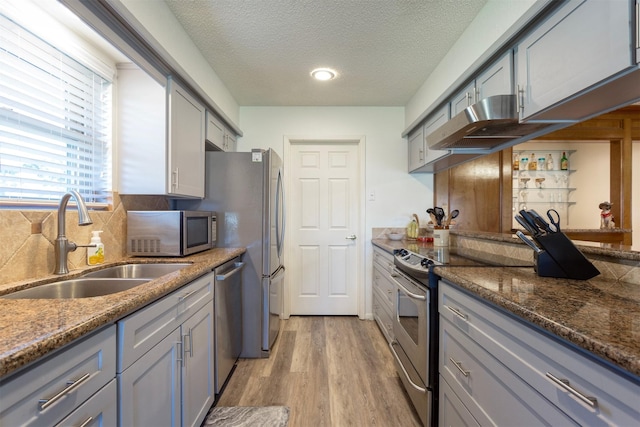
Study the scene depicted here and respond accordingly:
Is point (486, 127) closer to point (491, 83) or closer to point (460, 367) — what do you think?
point (491, 83)

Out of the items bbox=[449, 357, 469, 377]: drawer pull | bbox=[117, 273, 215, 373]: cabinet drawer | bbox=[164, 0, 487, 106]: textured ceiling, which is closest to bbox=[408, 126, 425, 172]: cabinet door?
bbox=[164, 0, 487, 106]: textured ceiling

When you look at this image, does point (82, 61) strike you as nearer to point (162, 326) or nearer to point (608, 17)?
point (162, 326)

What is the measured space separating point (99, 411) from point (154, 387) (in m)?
0.31

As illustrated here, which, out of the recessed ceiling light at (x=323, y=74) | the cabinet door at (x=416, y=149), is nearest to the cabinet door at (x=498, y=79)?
the cabinet door at (x=416, y=149)

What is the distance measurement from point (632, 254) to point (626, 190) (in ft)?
7.50

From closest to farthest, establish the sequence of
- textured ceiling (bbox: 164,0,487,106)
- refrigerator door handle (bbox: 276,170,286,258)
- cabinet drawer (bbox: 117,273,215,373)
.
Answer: cabinet drawer (bbox: 117,273,215,373) → textured ceiling (bbox: 164,0,487,106) → refrigerator door handle (bbox: 276,170,286,258)

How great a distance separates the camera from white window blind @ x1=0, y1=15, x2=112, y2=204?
124cm

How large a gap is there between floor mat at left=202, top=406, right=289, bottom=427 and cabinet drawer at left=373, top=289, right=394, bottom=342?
102 centimetres

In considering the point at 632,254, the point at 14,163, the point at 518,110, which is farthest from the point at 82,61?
the point at 632,254

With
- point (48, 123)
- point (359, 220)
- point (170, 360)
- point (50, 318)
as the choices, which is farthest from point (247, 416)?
point (359, 220)

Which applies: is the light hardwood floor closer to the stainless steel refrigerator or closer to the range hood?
the stainless steel refrigerator

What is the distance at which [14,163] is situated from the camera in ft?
4.13

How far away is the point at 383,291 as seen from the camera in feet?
8.66

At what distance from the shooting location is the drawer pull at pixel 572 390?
24.4 inches
